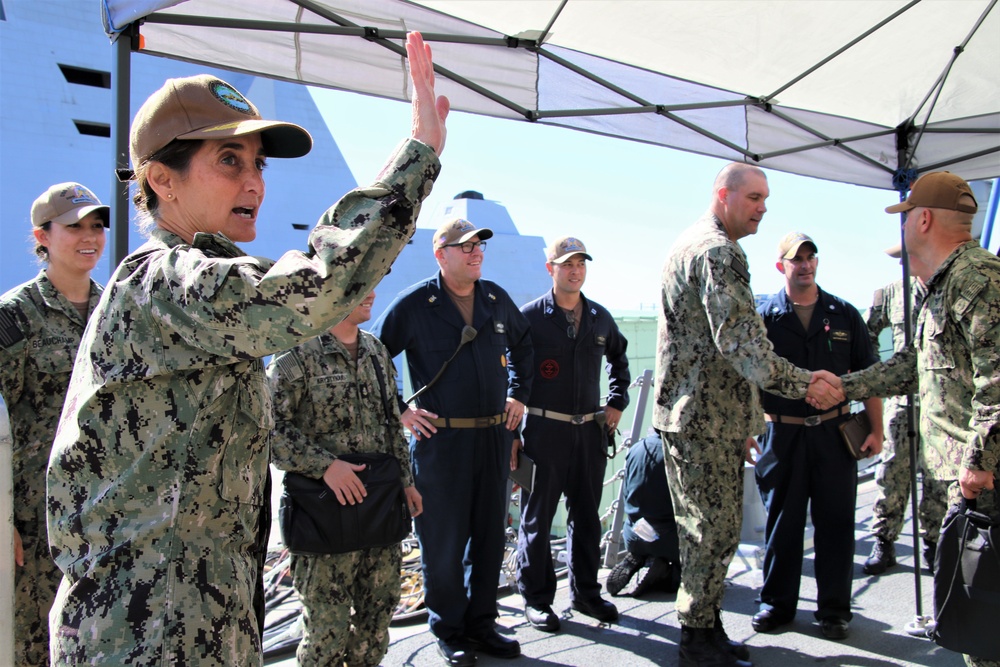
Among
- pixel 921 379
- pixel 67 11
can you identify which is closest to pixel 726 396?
pixel 921 379

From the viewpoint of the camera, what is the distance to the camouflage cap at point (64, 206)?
10.2 ft

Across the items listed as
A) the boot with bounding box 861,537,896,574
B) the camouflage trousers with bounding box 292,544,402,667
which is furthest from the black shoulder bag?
the boot with bounding box 861,537,896,574

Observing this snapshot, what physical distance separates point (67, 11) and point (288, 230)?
23.7ft

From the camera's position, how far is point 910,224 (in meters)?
3.25

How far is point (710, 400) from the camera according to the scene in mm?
3516

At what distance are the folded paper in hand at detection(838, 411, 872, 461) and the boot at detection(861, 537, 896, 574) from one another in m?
1.28

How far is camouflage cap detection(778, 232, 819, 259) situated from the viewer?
15.0 feet

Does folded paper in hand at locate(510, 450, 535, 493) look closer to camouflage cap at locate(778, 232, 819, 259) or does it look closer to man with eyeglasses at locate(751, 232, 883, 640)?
man with eyeglasses at locate(751, 232, 883, 640)

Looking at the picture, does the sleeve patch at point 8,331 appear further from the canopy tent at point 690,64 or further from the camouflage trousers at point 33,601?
the canopy tent at point 690,64

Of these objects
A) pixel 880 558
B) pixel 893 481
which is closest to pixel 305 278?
pixel 880 558

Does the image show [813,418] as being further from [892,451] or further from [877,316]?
[877,316]

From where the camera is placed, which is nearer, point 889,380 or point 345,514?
point 345,514

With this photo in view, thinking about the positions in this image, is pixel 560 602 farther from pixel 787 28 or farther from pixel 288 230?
pixel 288 230

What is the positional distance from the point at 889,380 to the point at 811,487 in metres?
1.04
